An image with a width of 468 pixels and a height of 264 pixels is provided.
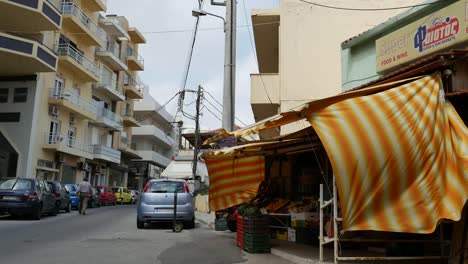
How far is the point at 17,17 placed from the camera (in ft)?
99.1

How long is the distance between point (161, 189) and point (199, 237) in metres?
3.06

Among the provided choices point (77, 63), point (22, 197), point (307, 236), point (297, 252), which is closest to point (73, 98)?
point (77, 63)

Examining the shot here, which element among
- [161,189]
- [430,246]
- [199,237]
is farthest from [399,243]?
[161,189]

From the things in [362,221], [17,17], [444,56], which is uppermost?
[17,17]

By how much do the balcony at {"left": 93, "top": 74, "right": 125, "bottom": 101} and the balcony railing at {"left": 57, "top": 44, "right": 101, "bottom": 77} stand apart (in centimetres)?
177

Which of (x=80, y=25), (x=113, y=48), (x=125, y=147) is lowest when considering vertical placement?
(x=125, y=147)

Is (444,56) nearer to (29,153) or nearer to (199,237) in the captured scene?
(199,237)

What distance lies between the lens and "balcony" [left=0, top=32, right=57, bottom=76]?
28688 millimetres

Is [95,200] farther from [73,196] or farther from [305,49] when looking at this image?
[305,49]

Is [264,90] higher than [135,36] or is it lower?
lower

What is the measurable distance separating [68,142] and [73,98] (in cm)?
350

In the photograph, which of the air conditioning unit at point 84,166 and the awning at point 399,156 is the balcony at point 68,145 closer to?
the air conditioning unit at point 84,166

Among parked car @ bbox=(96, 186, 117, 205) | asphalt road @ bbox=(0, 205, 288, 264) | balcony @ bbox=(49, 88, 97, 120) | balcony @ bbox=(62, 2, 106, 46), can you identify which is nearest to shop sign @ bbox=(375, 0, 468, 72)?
asphalt road @ bbox=(0, 205, 288, 264)

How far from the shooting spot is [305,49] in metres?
21.7
